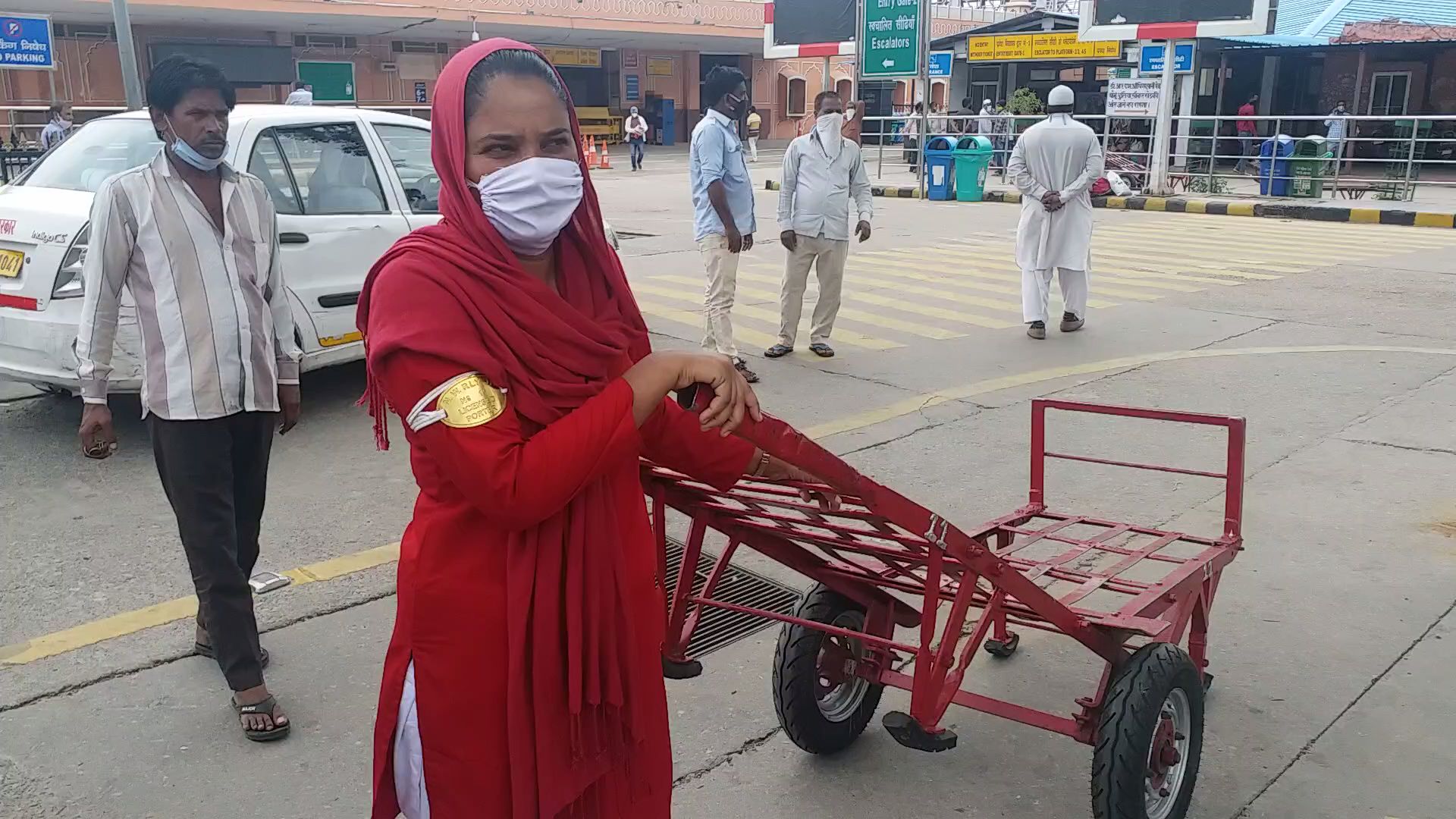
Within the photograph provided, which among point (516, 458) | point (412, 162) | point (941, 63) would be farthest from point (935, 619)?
point (941, 63)

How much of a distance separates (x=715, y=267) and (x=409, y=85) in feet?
108

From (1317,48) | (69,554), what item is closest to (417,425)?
(69,554)

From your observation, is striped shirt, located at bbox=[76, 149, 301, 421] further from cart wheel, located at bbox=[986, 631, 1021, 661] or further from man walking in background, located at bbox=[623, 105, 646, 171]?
man walking in background, located at bbox=[623, 105, 646, 171]

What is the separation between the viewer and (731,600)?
431 centimetres

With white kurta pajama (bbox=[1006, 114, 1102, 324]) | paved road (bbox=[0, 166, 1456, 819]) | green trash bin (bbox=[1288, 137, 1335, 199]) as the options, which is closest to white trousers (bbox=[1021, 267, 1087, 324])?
white kurta pajama (bbox=[1006, 114, 1102, 324])

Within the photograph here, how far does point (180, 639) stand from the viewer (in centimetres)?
387

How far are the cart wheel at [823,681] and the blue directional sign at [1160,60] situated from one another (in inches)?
742

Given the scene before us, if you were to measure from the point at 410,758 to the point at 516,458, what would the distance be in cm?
60

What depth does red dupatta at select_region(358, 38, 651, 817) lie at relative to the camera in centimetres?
164

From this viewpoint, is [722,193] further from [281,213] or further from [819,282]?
[281,213]

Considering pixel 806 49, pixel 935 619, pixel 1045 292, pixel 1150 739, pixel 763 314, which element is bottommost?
pixel 763 314

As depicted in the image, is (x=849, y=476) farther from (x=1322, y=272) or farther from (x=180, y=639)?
(x=1322, y=272)

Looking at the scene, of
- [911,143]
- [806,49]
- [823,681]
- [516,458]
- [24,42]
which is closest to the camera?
[516,458]

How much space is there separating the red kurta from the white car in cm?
396
